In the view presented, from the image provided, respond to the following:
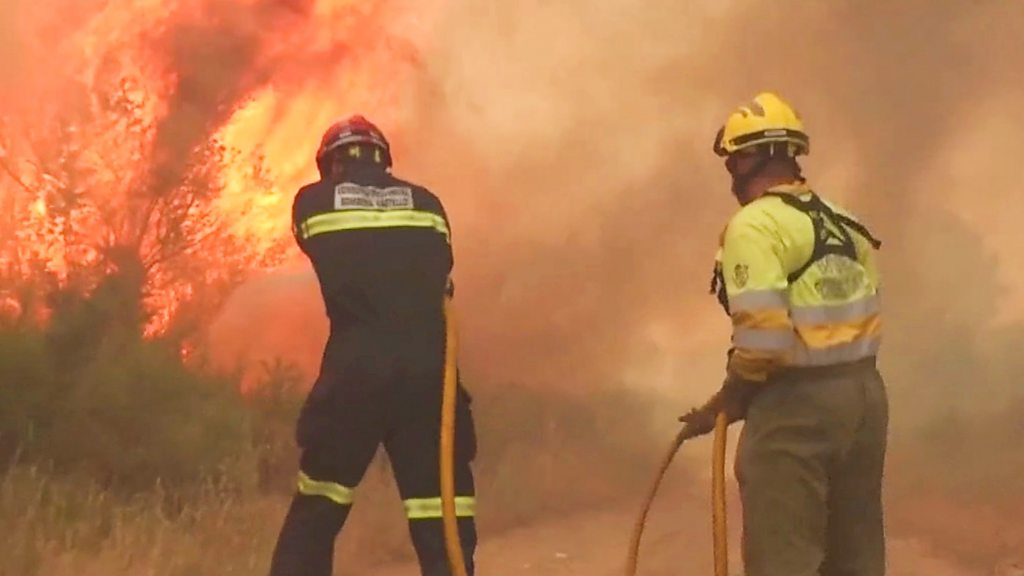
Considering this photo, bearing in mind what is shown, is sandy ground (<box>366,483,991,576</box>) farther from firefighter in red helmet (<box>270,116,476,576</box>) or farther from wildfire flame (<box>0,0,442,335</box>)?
wildfire flame (<box>0,0,442,335</box>)

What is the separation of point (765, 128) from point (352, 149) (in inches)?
56.7

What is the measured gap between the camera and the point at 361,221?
12.9ft

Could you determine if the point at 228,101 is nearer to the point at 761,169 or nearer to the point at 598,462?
the point at 598,462

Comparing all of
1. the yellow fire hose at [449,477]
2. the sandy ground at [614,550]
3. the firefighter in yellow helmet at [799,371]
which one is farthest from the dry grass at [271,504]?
the firefighter in yellow helmet at [799,371]

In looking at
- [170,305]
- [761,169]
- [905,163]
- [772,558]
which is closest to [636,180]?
[905,163]

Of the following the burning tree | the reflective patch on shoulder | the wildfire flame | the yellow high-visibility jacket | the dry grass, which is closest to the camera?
the yellow high-visibility jacket

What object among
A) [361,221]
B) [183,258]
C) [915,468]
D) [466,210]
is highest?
[466,210]

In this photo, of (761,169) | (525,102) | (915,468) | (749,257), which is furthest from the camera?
(525,102)

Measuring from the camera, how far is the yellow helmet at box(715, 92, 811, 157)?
3.77 m

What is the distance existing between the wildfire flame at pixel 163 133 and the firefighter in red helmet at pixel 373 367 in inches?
112

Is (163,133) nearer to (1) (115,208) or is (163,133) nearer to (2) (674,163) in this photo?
(1) (115,208)

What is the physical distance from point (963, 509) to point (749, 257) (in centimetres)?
364

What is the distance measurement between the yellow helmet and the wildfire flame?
371cm

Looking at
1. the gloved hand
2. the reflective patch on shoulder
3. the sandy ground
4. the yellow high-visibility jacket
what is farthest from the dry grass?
the yellow high-visibility jacket
